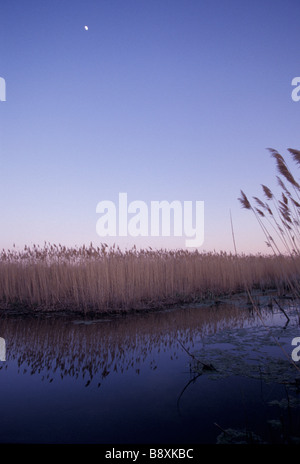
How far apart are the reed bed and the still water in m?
1.67

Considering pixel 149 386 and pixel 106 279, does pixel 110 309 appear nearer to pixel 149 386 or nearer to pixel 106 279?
pixel 106 279

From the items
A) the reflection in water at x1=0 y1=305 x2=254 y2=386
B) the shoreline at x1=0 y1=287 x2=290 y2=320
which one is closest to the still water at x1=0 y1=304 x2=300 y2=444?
the reflection in water at x1=0 y1=305 x2=254 y2=386

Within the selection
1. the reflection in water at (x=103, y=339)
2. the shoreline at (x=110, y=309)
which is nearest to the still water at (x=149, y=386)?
the reflection in water at (x=103, y=339)

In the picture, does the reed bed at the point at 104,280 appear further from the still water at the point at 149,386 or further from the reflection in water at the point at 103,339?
the still water at the point at 149,386

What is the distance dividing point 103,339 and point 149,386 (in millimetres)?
1629

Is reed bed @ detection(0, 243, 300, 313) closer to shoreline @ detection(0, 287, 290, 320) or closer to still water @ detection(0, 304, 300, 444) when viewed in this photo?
shoreline @ detection(0, 287, 290, 320)

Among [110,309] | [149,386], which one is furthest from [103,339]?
[110,309]

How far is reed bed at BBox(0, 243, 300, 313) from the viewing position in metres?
6.37

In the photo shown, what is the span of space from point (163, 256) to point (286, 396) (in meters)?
5.89

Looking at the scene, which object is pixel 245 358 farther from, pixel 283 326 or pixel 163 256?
pixel 163 256

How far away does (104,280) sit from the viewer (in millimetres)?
6379

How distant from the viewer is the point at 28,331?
4.80m
